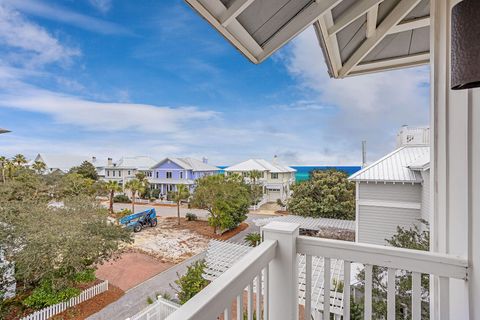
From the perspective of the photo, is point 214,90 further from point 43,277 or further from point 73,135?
point 43,277

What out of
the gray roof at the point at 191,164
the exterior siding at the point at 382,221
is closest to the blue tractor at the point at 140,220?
the gray roof at the point at 191,164

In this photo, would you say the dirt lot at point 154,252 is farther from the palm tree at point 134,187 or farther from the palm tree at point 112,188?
the palm tree at point 134,187

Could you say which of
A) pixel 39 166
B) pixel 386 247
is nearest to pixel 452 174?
pixel 386 247

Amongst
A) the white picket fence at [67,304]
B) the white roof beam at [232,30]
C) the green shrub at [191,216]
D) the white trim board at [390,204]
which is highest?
the white roof beam at [232,30]

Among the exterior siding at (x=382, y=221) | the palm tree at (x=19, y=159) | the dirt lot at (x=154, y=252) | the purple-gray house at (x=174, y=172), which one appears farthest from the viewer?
the purple-gray house at (x=174, y=172)

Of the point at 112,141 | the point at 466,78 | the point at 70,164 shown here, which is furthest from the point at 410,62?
the point at 70,164

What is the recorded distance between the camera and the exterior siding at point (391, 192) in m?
2.12

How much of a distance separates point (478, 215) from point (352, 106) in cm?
211

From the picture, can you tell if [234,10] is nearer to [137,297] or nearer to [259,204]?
[137,297]

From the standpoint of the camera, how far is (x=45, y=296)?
3611 millimetres

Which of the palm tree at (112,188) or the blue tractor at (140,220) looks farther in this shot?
the palm tree at (112,188)

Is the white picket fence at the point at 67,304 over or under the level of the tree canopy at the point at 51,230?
under

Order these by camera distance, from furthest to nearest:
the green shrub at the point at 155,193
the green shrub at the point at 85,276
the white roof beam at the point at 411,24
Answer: the green shrub at the point at 155,193 < the green shrub at the point at 85,276 < the white roof beam at the point at 411,24

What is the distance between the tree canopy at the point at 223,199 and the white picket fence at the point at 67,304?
336cm
